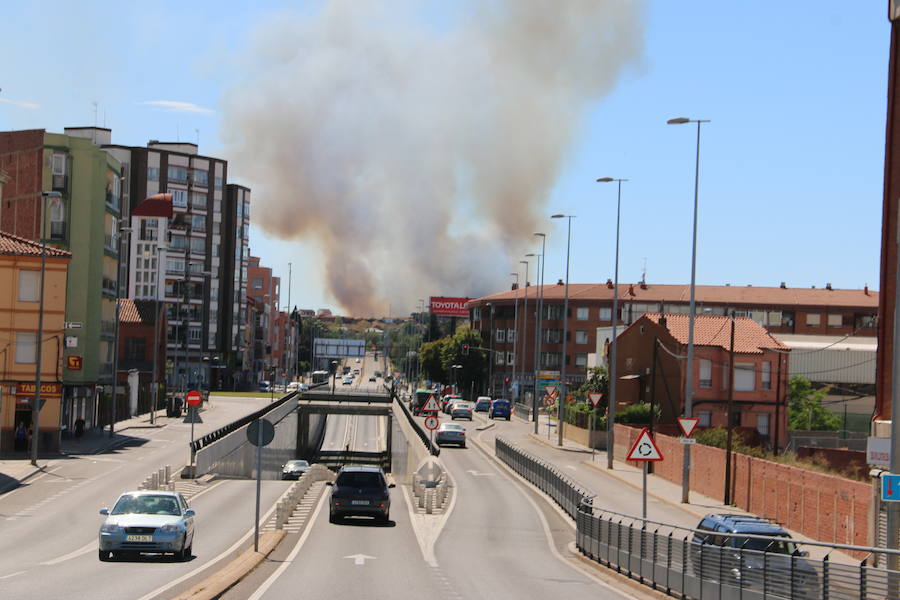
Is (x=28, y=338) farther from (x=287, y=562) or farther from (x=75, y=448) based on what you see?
(x=287, y=562)

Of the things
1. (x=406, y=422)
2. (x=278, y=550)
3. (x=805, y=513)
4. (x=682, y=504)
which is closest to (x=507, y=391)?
(x=406, y=422)

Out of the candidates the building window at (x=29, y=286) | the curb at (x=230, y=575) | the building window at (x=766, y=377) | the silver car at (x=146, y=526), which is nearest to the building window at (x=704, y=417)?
the building window at (x=766, y=377)

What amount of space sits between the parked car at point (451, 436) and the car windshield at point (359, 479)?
3999 cm

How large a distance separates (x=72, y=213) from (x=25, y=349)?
12.2 meters

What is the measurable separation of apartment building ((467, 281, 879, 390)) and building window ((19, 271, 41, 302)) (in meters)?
73.1

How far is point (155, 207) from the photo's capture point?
12938 cm

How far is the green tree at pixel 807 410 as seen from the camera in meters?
79.2

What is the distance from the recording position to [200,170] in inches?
5325

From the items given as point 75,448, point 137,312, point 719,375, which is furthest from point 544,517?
point 137,312

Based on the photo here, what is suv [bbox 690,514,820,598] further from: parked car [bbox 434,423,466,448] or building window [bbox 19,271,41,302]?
parked car [bbox 434,423,466,448]

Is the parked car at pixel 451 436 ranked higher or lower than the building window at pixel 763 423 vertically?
lower

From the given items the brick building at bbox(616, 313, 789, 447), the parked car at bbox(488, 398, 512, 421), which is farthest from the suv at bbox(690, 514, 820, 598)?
the parked car at bbox(488, 398, 512, 421)

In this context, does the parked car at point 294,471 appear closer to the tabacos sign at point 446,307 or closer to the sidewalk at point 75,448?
the sidewalk at point 75,448

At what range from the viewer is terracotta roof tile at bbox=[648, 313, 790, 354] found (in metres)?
71.9
